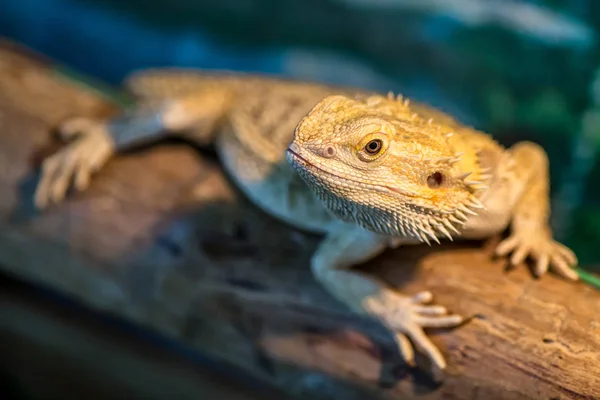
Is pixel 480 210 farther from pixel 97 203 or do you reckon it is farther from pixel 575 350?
pixel 97 203

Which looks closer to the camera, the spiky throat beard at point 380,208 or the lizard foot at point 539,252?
the spiky throat beard at point 380,208

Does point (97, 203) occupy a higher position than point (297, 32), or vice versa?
point (297, 32)

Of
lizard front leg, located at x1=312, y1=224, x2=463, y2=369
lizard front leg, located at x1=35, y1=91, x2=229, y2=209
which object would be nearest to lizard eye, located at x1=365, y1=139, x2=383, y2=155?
lizard front leg, located at x1=312, y1=224, x2=463, y2=369

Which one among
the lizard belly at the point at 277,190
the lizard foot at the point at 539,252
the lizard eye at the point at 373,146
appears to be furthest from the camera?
the lizard belly at the point at 277,190

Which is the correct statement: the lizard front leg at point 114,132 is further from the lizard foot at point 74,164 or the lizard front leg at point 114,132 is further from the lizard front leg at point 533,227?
the lizard front leg at point 533,227

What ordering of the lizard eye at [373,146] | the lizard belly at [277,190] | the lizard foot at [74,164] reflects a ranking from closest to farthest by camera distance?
the lizard eye at [373,146]
the lizard belly at [277,190]
the lizard foot at [74,164]

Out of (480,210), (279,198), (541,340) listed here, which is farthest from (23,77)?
(541,340)

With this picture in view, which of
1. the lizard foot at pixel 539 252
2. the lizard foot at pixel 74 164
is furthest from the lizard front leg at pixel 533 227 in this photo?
the lizard foot at pixel 74 164

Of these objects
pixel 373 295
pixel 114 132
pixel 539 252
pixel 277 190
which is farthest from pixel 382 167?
pixel 114 132
